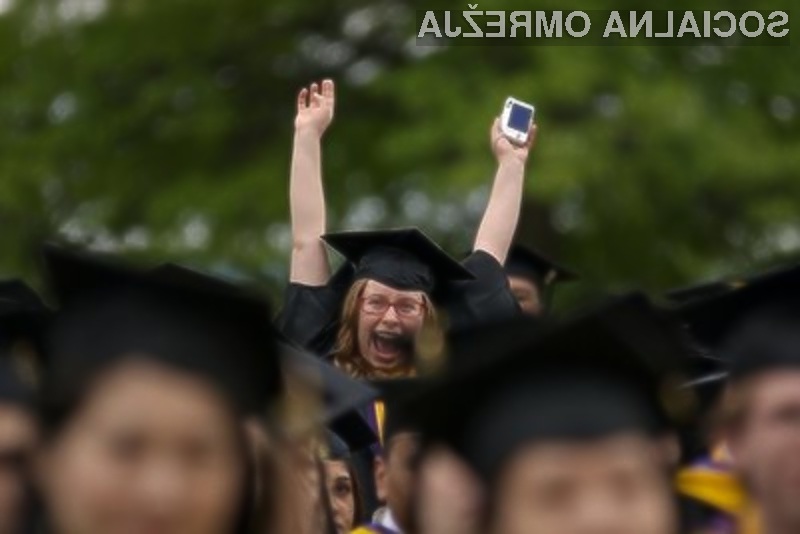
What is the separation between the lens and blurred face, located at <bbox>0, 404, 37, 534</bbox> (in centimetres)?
404

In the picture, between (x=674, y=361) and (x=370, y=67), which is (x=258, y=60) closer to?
(x=370, y=67)

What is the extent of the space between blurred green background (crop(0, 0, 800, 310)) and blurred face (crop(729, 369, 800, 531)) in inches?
382

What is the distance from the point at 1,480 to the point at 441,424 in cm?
66

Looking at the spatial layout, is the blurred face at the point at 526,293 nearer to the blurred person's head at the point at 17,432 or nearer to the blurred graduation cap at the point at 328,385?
the blurred person's head at the point at 17,432

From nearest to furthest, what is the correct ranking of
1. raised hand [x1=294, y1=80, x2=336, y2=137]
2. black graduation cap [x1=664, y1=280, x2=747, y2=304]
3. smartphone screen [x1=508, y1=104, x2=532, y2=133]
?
1. black graduation cap [x1=664, y1=280, x2=747, y2=304]
2. raised hand [x1=294, y1=80, x2=336, y2=137]
3. smartphone screen [x1=508, y1=104, x2=532, y2=133]

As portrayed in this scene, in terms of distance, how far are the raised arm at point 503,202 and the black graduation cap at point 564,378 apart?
12.9 feet

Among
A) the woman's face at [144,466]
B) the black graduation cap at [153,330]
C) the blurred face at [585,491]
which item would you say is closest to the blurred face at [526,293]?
the black graduation cap at [153,330]

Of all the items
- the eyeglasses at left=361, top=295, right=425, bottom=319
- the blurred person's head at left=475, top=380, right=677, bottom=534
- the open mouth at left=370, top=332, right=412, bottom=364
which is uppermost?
the blurred person's head at left=475, top=380, right=677, bottom=534

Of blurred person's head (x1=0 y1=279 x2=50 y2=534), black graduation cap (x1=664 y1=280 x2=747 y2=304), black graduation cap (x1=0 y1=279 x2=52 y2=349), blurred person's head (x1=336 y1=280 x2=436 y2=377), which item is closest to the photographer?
blurred person's head (x1=0 y1=279 x2=50 y2=534)

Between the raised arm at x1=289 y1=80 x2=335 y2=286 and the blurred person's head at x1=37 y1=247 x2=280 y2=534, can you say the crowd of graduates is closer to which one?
the blurred person's head at x1=37 y1=247 x2=280 y2=534

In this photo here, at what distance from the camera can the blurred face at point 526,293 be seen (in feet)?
31.3

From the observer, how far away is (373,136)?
1612 cm

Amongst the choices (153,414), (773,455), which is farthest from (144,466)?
(773,455)

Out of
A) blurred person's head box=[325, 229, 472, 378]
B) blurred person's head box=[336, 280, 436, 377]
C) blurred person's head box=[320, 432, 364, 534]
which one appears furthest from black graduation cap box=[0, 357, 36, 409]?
blurred person's head box=[336, 280, 436, 377]
